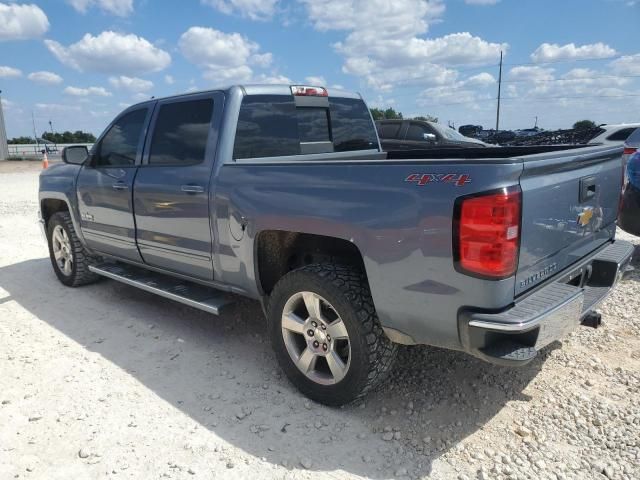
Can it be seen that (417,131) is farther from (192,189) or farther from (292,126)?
(192,189)

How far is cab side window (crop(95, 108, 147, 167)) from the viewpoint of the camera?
4.36m

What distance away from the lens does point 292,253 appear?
3420mm

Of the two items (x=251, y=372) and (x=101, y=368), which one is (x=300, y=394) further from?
(x=101, y=368)

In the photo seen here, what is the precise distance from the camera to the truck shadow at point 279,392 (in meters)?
2.70

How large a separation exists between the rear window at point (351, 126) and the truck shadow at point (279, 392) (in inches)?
70.1

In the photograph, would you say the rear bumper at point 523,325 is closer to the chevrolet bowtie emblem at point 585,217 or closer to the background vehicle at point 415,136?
the chevrolet bowtie emblem at point 585,217

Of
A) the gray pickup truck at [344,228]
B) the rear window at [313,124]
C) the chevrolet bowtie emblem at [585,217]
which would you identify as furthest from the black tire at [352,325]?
the rear window at [313,124]

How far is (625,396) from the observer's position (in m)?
3.06

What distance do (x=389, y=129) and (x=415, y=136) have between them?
777mm

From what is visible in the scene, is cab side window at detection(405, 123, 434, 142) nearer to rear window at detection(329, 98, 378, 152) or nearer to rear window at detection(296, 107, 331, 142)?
rear window at detection(329, 98, 378, 152)

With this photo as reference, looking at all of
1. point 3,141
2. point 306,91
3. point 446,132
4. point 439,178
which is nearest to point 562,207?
point 439,178

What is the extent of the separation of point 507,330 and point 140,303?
153 inches

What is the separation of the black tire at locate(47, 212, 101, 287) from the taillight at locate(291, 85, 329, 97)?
2962 mm

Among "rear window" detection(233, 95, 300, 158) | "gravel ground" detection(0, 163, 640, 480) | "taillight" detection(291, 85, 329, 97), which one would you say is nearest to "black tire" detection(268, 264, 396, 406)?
"gravel ground" detection(0, 163, 640, 480)
